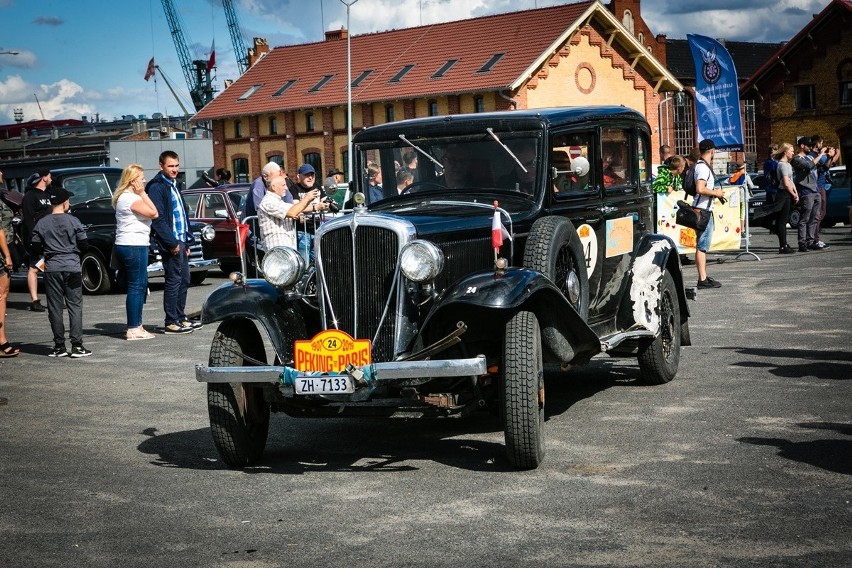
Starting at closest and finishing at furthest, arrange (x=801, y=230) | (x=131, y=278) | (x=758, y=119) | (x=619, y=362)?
(x=619, y=362) < (x=131, y=278) < (x=801, y=230) < (x=758, y=119)

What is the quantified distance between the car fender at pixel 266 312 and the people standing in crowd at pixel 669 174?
13.0 meters

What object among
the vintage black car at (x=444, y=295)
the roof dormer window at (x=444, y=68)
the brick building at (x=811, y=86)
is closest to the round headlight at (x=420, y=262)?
the vintage black car at (x=444, y=295)

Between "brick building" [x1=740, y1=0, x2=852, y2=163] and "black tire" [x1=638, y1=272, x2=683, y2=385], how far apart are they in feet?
154

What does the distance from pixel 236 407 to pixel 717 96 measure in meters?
17.6

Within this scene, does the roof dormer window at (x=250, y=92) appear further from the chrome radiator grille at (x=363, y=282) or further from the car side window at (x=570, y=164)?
the chrome radiator grille at (x=363, y=282)

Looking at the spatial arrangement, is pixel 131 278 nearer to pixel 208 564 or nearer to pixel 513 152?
pixel 513 152

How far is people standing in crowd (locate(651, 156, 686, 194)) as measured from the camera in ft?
63.3

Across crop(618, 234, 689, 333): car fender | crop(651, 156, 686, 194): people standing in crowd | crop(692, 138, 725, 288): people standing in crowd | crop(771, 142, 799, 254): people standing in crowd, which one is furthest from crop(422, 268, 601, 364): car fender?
crop(771, 142, 799, 254): people standing in crowd

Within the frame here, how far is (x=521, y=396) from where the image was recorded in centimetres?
642

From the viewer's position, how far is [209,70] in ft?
395

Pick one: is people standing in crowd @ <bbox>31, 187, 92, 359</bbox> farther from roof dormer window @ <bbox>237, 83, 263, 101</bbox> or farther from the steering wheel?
roof dormer window @ <bbox>237, 83, 263, 101</bbox>

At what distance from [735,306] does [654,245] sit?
531 centimetres

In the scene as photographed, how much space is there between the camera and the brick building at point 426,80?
53.8 metres

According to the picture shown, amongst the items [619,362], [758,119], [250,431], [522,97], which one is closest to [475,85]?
[522,97]
